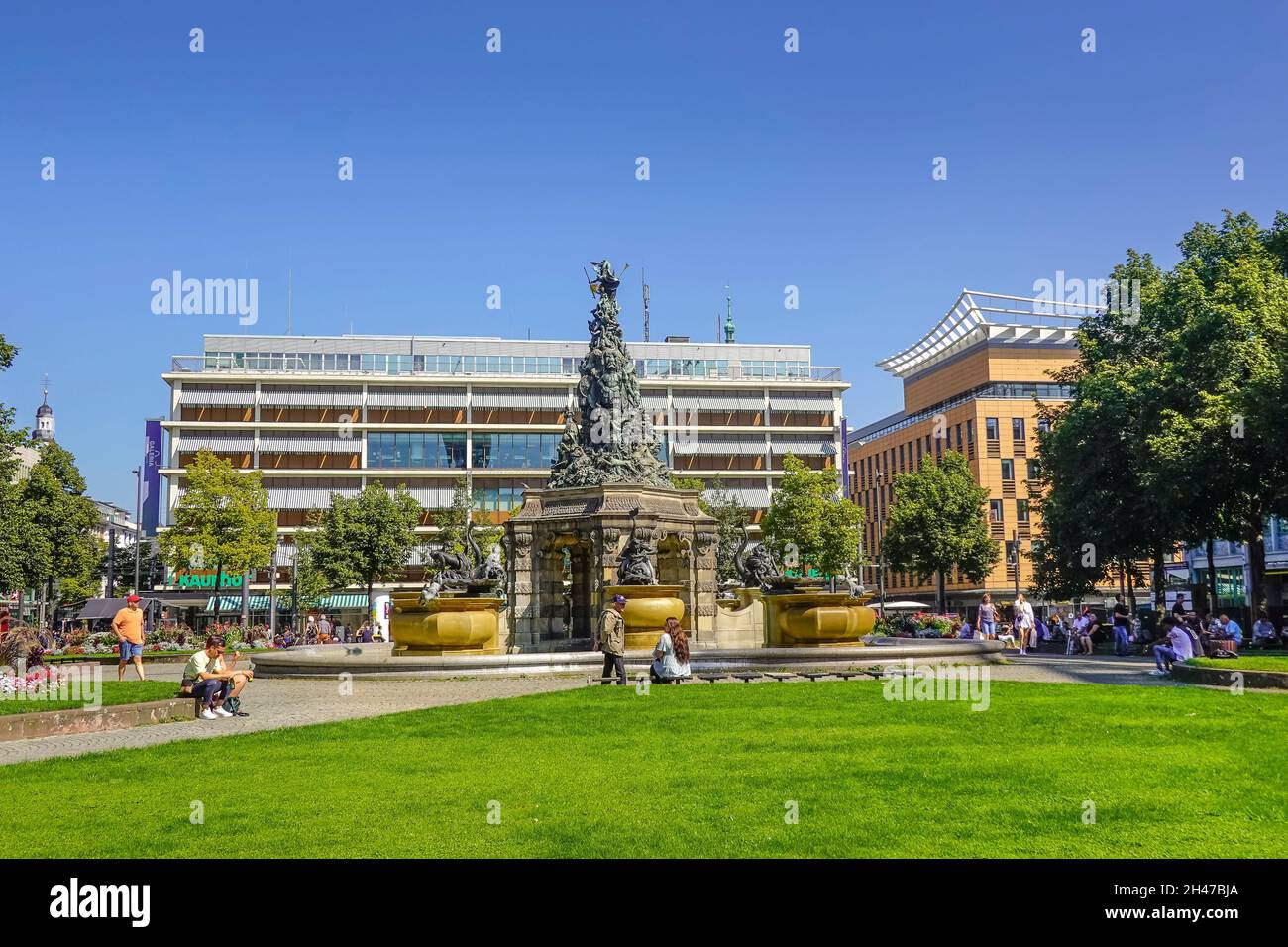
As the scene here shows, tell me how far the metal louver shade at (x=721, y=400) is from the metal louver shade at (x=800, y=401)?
1.19m

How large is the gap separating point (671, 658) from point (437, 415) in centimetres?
8150

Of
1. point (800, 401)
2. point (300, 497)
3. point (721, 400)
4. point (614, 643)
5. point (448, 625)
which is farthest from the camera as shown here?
point (800, 401)

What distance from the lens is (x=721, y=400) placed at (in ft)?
347

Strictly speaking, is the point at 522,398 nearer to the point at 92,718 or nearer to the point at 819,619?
the point at 819,619

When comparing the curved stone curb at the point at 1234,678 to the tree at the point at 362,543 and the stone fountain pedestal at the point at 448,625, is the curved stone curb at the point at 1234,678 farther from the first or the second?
the tree at the point at 362,543

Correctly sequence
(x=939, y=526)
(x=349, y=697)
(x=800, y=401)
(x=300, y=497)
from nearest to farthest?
(x=349, y=697)
(x=939, y=526)
(x=300, y=497)
(x=800, y=401)

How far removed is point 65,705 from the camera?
54.7 feet

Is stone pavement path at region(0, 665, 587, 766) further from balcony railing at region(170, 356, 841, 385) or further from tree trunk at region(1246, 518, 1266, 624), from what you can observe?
balcony railing at region(170, 356, 841, 385)

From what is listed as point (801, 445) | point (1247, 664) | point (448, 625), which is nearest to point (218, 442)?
point (801, 445)

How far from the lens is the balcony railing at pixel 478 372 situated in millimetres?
99312

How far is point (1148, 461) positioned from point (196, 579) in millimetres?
71158

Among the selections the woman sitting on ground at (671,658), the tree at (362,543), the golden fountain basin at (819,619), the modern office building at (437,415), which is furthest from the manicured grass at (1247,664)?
the modern office building at (437,415)
